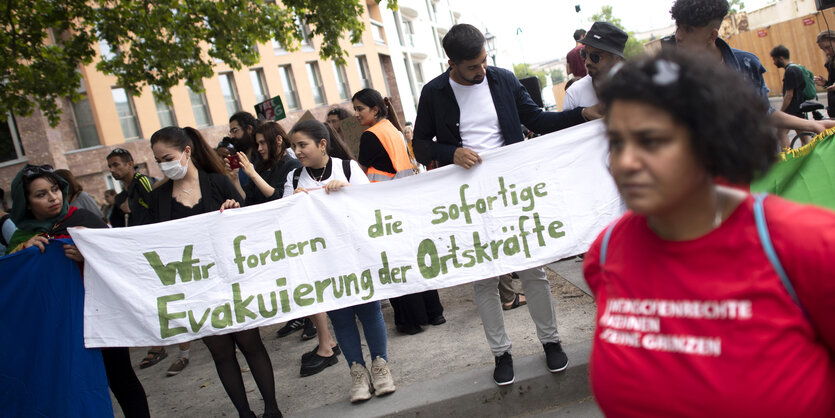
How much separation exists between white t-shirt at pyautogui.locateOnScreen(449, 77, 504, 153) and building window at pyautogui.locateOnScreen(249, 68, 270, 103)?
28249 mm

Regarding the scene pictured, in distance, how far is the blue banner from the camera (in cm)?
389

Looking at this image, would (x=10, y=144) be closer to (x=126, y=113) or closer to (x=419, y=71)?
(x=126, y=113)

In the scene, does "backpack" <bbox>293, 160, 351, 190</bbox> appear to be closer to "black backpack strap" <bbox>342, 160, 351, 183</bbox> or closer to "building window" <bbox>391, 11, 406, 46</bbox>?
"black backpack strap" <bbox>342, 160, 351, 183</bbox>

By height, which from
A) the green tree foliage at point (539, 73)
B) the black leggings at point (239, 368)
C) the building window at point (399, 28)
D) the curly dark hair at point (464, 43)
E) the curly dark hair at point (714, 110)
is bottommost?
the black leggings at point (239, 368)

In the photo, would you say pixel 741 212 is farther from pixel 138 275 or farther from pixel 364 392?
pixel 138 275

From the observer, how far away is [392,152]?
5004 millimetres

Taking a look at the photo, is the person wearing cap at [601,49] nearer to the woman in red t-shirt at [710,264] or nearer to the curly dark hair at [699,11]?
the curly dark hair at [699,11]

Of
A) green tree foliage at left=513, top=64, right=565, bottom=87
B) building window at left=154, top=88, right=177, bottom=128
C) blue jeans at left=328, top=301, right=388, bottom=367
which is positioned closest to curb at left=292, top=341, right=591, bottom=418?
blue jeans at left=328, top=301, right=388, bottom=367

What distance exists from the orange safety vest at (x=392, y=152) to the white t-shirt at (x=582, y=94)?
138cm

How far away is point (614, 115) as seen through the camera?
1.45m

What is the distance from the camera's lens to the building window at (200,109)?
28688 mm

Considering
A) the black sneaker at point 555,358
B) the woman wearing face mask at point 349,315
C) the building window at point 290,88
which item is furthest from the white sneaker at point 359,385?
the building window at point 290,88

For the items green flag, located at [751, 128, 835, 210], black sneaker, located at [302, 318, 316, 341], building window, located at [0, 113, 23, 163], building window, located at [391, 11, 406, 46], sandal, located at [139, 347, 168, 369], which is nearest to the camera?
green flag, located at [751, 128, 835, 210]

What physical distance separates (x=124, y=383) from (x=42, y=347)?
1.76ft
